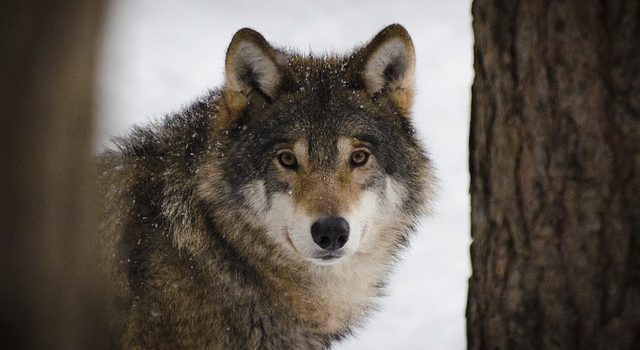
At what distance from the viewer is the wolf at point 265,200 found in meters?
4.22

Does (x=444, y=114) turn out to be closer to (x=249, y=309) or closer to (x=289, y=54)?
(x=289, y=54)

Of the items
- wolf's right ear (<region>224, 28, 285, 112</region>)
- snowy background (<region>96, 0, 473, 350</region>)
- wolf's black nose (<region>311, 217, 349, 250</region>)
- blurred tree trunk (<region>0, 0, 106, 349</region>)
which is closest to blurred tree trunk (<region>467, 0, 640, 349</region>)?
wolf's black nose (<region>311, 217, 349, 250</region>)

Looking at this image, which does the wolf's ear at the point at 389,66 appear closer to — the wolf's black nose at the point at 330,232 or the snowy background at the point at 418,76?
the wolf's black nose at the point at 330,232

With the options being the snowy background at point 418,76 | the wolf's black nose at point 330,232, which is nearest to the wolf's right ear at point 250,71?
the wolf's black nose at point 330,232

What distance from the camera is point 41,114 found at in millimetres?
2963

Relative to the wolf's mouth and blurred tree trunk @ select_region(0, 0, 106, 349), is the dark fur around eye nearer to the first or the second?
the wolf's mouth

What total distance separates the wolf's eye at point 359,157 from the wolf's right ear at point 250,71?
0.61 meters

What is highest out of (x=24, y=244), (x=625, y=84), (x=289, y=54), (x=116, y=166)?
(x=289, y=54)

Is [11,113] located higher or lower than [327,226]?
higher

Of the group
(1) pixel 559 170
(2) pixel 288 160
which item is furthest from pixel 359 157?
(1) pixel 559 170

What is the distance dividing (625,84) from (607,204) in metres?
0.51

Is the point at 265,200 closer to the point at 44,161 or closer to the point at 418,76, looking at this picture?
the point at 44,161

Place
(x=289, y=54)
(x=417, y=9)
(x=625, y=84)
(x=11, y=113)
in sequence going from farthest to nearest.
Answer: (x=417, y=9) < (x=289, y=54) < (x=625, y=84) < (x=11, y=113)

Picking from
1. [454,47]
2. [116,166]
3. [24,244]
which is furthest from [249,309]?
[454,47]
